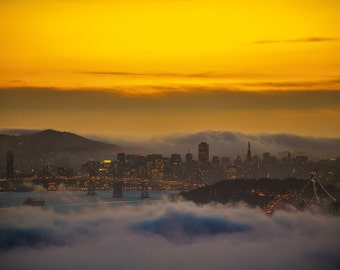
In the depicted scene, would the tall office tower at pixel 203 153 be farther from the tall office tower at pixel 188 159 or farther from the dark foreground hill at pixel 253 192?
the dark foreground hill at pixel 253 192

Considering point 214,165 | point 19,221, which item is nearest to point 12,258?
point 19,221

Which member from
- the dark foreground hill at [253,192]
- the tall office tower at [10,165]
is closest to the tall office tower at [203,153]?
the dark foreground hill at [253,192]

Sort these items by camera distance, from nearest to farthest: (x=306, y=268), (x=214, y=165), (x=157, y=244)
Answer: (x=306, y=268) → (x=157, y=244) → (x=214, y=165)

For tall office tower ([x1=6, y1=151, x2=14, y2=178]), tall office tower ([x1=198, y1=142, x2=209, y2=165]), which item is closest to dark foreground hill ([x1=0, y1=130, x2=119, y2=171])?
tall office tower ([x1=6, y1=151, x2=14, y2=178])

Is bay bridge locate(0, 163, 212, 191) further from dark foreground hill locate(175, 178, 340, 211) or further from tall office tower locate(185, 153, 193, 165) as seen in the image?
tall office tower locate(185, 153, 193, 165)

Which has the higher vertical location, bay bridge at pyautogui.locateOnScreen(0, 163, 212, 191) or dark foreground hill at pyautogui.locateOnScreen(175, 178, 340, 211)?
bay bridge at pyautogui.locateOnScreen(0, 163, 212, 191)

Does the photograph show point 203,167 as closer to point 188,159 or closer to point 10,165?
point 188,159

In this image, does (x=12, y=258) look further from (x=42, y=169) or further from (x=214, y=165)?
(x=214, y=165)
